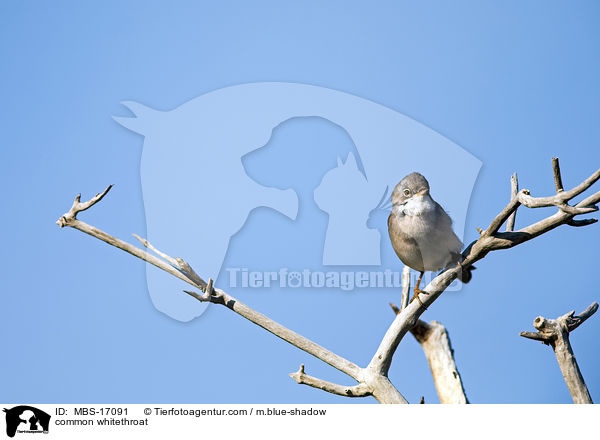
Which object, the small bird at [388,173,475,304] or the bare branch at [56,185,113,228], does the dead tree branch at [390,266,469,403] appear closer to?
the small bird at [388,173,475,304]

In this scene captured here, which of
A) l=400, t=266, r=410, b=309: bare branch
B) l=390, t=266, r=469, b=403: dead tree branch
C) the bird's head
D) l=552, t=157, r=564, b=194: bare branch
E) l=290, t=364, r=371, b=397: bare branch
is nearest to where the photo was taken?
l=552, t=157, r=564, b=194: bare branch

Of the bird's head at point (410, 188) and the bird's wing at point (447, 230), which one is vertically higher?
the bird's head at point (410, 188)

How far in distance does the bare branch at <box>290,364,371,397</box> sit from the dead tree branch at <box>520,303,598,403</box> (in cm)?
120

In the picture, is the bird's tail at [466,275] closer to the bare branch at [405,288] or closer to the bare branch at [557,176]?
the bare branch at [405,288]

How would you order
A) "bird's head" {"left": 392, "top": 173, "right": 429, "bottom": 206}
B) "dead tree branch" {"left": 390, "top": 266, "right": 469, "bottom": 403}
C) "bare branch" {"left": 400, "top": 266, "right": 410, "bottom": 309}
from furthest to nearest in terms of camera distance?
"dead tree branch" {"left": 390, "top": 266, "right": 469, "bottom": 403} < "bare branch" {"left": 400, "top": 266, "right": 410, "bottom": 309} < "bird's head" {"left": 392, "top": 173, "right": 429, "bottom": 206}

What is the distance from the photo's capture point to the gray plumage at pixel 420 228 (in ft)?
12.8

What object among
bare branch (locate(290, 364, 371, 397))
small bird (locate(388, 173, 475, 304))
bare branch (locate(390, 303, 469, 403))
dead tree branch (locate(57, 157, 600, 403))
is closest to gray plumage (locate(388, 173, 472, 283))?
small bird (locate(388, 173, 475, 304))

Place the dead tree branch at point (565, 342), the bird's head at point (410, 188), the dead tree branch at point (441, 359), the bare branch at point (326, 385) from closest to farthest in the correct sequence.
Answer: the bird's head at point (410, 188)
the bare branch at point (326, 385)
the dead tree branch at point (565, 342)
the dead tree branch at point (441, 359)

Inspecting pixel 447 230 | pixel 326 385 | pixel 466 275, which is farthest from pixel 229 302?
pixel 466 275

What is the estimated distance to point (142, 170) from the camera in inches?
185
